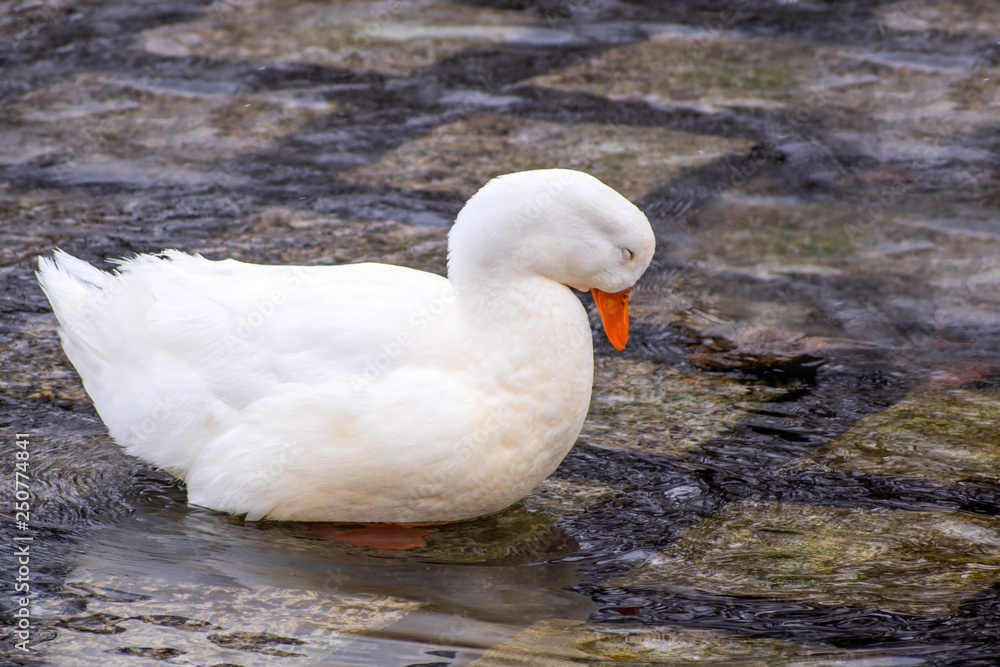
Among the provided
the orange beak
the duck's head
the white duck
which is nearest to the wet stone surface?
the white duck

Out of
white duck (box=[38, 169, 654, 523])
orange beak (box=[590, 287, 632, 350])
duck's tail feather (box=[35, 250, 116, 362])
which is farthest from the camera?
duck's tail feather (box=[35, 250, 116, 362])

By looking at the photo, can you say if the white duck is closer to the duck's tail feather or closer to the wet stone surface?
the wet stone surface

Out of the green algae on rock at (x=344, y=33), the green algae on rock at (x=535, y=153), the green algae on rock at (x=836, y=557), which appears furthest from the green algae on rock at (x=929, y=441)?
the green algae on rock at (x=344, y=33)

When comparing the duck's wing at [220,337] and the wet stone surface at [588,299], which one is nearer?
the wet stone surface at [588,299]

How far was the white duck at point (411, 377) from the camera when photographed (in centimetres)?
304

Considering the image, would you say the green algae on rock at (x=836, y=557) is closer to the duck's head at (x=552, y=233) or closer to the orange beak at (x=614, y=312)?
the orange beak at (x=614, y=312)

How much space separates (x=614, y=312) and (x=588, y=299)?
4.65 feet

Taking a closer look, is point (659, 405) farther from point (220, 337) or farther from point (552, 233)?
point (220, 337)

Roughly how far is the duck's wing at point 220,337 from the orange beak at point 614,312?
1.44 ft

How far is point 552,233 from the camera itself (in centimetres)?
312

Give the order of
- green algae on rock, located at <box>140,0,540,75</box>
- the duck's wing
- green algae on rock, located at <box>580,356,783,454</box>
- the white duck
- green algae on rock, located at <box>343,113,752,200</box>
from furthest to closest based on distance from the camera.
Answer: green algae on rock, located at <box>140,0,540,75</box>
green algae on rock, located at <box>343,113,752,200</box>
green algae on rock, located at <box>580,356,783,454</box>
the duck's wing
the white duck

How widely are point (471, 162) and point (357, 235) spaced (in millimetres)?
997

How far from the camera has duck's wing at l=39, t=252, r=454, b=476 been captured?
3.15 m

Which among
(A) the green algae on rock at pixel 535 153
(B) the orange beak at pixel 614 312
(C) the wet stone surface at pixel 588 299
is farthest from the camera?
(A) the green algae on rock at pixel 535 153
